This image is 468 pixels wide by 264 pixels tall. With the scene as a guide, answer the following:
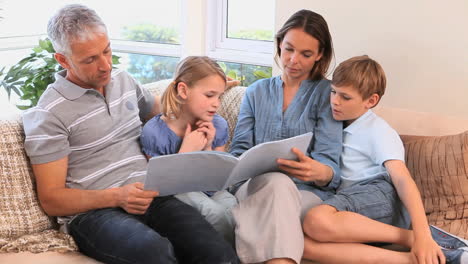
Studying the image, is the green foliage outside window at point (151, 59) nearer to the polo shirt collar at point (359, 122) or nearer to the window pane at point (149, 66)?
the window pane at point (149, 66)

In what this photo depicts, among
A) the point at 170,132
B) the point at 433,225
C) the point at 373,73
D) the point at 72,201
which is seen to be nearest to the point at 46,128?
the point at 72,201

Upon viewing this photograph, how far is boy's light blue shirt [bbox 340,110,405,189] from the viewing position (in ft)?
6.55

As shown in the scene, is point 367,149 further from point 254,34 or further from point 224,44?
point 224,44

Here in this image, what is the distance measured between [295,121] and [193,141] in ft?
1.43

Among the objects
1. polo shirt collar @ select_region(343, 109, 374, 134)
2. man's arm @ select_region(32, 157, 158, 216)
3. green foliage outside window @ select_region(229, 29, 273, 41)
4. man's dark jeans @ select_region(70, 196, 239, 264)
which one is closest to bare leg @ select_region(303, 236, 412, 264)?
man's dark jeans @ select_region(70, 196, 239, 264)

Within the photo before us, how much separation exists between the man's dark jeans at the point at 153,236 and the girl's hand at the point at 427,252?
1.86 ft

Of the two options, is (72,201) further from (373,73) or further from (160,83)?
(373,73)

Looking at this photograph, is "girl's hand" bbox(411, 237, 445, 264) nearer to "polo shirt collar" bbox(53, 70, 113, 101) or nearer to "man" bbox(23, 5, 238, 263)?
"man" bbox(23, 5, 238, 263)

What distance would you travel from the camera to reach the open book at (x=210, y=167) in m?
1.66

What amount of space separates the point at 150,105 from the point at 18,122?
0.51m

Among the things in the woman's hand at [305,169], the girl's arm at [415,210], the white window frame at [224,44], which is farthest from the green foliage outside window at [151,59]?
the girl's arm at [415,210]

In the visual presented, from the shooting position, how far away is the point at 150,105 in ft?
7.44

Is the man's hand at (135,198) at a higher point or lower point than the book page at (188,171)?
lower

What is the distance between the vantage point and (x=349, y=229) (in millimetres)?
1870
